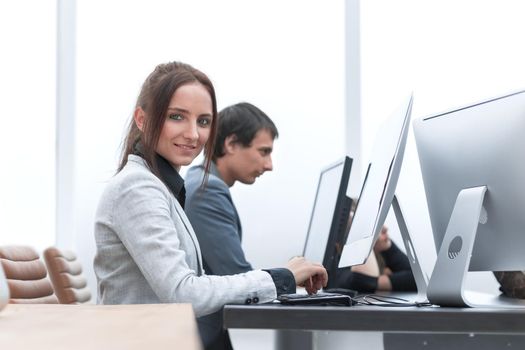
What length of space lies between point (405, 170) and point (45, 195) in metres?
2.04

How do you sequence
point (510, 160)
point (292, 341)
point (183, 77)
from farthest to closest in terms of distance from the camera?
1. point (183, 77)
2. point (510, 160)
3. point (292, 341)

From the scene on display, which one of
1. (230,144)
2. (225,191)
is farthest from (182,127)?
(230,144)

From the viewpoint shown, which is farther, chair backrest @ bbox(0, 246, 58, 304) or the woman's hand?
chair backrest @ bbox(0, 246, 58, 304)

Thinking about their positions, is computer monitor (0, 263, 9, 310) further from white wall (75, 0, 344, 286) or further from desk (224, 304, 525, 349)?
white wall (75, 0, 344, 286)

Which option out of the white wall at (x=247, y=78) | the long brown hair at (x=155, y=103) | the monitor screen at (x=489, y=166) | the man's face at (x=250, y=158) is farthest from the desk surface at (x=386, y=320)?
the white wall at (x=247, y=78)

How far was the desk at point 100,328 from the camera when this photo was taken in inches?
18.0

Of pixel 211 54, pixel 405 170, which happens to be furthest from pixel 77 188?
pixel 405 170

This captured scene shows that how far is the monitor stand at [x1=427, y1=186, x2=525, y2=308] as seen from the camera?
62.1 inches

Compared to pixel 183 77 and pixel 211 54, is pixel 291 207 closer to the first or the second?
pixel 211 54

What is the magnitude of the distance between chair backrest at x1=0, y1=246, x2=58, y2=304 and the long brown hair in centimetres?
97

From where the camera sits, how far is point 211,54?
4.59 m

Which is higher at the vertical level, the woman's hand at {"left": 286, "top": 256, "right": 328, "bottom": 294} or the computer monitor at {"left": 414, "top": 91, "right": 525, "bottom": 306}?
the computer monitor at {"left": 414, "top": 91, "right": 525, "bottom": 306}

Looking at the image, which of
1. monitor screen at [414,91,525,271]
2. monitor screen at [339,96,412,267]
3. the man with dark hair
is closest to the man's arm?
the man with dark hair

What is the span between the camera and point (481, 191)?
64.8 inches
